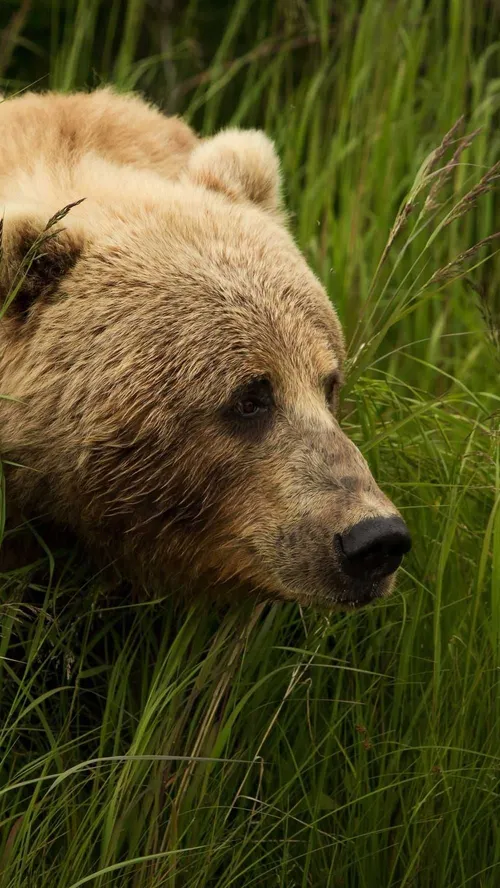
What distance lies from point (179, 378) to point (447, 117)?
10.00ft

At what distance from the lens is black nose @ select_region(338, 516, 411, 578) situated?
311 centimetres

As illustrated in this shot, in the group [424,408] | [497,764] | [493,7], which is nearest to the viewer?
[497,764]

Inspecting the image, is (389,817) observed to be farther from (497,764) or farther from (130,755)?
(130,755)

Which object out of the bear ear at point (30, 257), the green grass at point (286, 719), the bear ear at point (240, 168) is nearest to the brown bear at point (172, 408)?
the bear ear at point (30, 257)

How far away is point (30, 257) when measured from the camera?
11.2 ft

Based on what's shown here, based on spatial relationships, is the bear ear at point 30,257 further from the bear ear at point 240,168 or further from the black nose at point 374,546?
the black nose at point 374,546

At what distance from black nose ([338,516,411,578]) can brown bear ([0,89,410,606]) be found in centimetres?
2

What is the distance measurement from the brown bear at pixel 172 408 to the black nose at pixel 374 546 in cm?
2

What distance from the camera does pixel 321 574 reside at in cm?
330

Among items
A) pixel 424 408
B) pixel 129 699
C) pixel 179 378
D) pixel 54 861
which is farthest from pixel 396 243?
pixel 54 861

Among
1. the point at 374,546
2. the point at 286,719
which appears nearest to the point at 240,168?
the point at 374,546

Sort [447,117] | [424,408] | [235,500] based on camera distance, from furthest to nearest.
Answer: [447,117]
[424,408]
[235,500]

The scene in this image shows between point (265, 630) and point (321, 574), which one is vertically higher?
point (321, 574)

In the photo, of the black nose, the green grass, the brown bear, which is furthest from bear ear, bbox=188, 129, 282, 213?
the black nose
